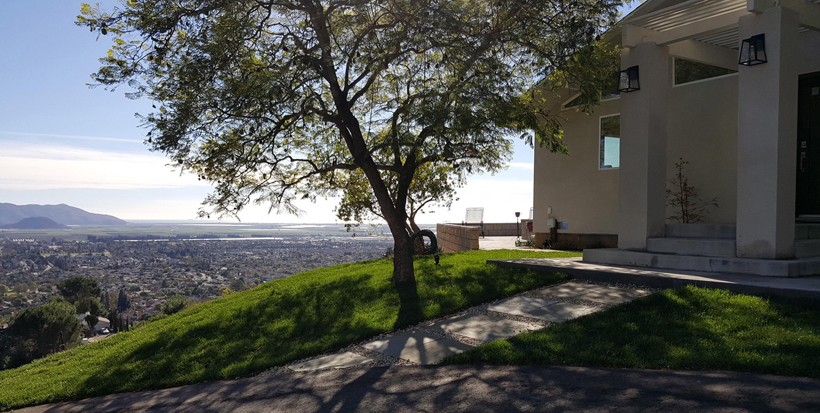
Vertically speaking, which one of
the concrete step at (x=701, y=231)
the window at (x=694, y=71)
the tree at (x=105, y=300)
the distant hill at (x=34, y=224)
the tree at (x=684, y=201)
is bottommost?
the tree at (x=105, y=300)

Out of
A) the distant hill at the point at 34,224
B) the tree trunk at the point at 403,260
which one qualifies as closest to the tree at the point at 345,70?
the tree trunk at the point at 403,260

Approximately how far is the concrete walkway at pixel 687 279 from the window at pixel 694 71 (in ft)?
18.9

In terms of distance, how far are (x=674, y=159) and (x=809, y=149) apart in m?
2.54

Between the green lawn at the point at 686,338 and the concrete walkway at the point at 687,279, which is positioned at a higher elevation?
the concrete walkway at the point at 687,279

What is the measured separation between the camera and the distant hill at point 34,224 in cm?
11781

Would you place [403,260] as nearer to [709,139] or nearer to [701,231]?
[701,231]

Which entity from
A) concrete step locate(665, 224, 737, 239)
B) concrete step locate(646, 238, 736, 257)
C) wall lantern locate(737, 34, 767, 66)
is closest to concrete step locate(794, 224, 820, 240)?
concrete step locate(665, 224, 737, 239)

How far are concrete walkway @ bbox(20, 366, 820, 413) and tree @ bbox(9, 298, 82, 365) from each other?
56.3 feet

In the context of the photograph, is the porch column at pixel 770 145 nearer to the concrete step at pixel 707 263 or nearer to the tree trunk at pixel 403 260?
Answer: the concrete step at pixel 707 263

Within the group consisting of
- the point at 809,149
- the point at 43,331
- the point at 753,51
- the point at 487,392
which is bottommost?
the point at 43,331

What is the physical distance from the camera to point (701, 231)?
8961 millimetres

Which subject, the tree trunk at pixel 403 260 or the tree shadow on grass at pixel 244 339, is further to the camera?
the tree trunk at pixel 403 260

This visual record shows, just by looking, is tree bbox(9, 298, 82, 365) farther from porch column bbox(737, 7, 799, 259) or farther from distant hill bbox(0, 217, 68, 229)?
distant hill bbox(0, 217, 68, 229)

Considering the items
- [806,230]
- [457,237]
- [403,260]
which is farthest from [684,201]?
[457,237]
